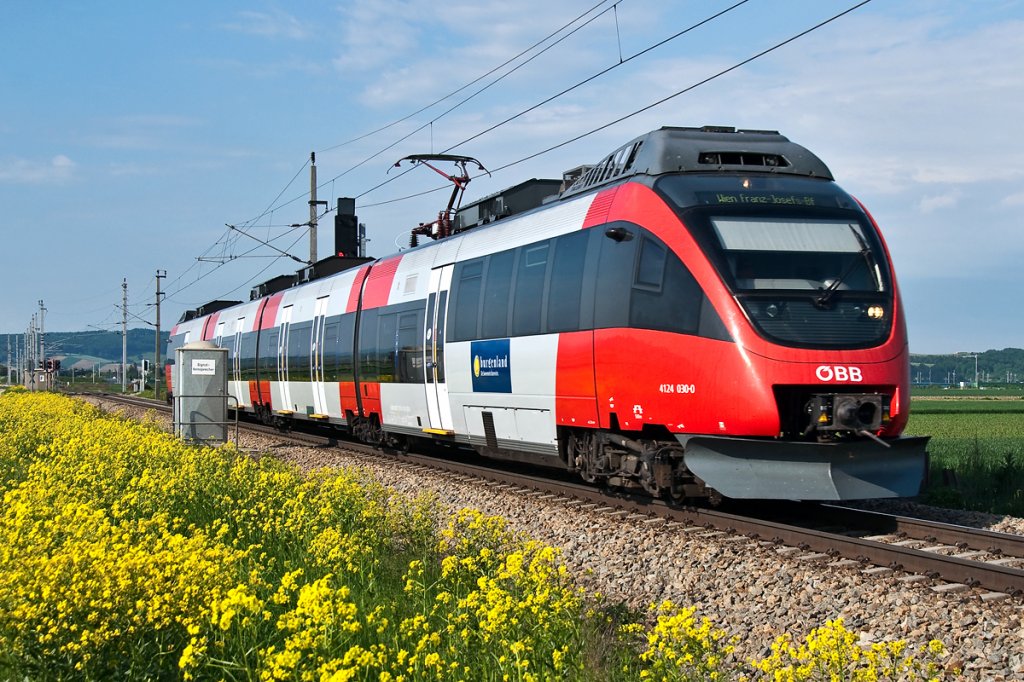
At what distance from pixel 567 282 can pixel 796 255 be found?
2779 mm

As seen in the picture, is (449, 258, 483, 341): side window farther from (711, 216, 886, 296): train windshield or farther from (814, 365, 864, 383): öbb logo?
(814, 365, 864, 383): öbb logo

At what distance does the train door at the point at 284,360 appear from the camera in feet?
78.6

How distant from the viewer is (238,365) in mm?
29109

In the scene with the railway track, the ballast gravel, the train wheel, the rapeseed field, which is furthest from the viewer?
the train wheel

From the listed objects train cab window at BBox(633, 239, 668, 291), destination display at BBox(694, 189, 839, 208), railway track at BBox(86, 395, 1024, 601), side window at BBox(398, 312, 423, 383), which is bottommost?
railway track at BBox(86, 395, 1024, 601)

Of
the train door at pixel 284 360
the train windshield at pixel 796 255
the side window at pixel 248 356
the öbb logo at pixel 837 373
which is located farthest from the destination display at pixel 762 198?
the side window at pixel 248 356

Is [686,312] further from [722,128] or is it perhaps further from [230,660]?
[230,660]

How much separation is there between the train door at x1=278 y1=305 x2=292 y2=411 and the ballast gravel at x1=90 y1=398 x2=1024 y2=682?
13.9m

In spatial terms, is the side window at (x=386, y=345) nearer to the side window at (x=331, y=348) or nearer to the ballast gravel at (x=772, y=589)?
the side window at (x=331, y=348)

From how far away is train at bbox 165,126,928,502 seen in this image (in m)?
9.18

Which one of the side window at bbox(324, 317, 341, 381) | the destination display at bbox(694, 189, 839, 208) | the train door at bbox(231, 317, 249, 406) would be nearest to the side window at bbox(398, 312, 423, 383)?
the side window at bbox(324, 317, 341, 381)

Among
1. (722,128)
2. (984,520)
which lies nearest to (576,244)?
(722,128)

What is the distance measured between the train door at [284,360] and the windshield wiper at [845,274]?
52.5ft

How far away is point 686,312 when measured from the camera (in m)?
9.70
